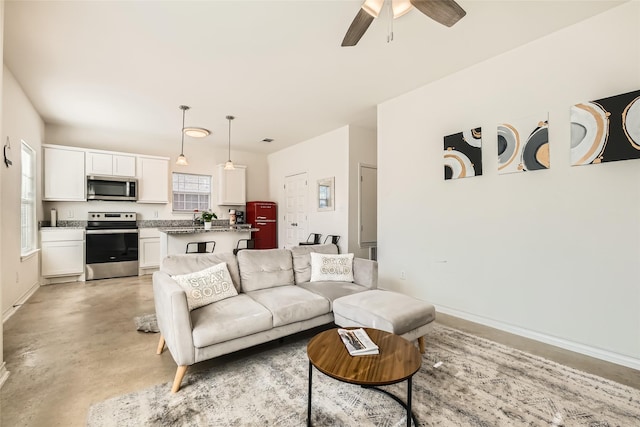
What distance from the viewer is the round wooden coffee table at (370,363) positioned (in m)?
1.46

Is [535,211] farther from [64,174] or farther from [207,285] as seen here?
[64,174]

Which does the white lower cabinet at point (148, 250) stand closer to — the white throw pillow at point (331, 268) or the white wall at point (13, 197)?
the white wall at point (13, 197)

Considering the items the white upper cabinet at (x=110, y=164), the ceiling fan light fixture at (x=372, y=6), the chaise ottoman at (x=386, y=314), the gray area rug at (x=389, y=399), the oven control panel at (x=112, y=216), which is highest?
the ceiling fan light fixture at (x=372, y=6)

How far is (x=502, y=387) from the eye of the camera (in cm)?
202

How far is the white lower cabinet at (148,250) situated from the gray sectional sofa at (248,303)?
151 inches

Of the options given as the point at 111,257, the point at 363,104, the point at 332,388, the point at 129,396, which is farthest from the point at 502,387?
the point at 111,257

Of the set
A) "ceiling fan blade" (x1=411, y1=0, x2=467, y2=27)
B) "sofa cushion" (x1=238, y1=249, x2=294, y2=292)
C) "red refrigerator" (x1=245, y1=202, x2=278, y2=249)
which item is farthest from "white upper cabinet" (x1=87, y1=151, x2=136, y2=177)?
"ceiling fan blade" (x1=411, y1=0, x2=467, y2=27)

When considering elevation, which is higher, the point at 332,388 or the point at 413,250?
the point at 413,250

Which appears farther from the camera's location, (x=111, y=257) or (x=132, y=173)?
(x=132, y=173)

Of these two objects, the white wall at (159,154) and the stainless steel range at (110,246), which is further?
the white wall at (159,154)

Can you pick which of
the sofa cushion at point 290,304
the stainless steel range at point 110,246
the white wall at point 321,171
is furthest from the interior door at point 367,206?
the stainless steel range at point 110,246

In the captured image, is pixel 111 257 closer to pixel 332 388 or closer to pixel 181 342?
pixel 181 342

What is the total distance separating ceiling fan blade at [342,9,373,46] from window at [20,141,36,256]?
490 cm

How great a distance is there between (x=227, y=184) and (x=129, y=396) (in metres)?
5.59
